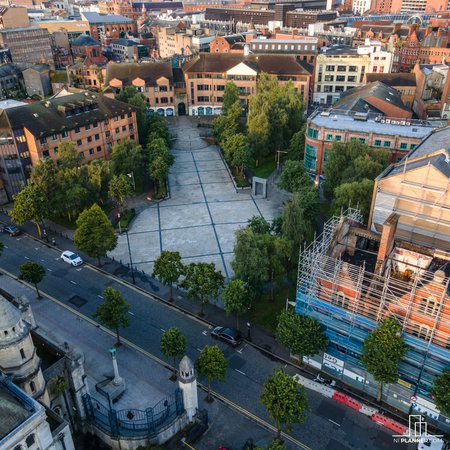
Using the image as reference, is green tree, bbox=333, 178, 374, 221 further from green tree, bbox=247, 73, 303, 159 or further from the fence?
the fence

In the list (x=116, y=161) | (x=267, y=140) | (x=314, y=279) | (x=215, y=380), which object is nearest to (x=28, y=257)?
(x=116, y=161)

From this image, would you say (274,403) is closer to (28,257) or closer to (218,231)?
(218,231)

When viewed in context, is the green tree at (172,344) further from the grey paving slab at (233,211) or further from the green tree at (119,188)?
the green tree at (119,188)

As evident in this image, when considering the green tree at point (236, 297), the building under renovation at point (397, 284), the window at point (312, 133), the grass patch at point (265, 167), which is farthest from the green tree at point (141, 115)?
the building under renovation at point (397, 284)

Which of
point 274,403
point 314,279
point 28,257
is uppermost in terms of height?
point 314,279

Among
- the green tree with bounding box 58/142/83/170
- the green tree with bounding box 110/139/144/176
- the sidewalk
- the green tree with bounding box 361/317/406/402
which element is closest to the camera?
the green tree with bounding box 361/317/406/402

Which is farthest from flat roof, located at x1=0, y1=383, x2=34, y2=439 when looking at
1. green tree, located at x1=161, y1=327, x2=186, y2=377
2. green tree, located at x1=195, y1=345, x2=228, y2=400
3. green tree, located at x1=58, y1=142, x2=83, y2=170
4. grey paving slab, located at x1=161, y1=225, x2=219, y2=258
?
green tree, located at x1=58, y1=142, x2=83, y2=170

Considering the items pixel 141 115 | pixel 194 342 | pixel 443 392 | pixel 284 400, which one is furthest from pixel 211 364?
pixel 141 115
